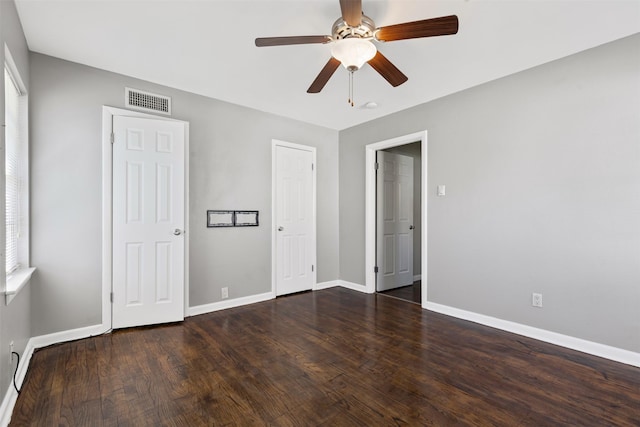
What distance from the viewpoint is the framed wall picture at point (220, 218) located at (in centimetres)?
356

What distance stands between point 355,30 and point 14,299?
284cm

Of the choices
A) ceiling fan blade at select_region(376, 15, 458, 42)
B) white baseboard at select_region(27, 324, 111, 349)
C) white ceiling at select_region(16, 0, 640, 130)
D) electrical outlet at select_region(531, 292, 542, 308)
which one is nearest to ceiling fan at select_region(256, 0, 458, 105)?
ceiling fan blade at select_region(376, 15, 458, 42)

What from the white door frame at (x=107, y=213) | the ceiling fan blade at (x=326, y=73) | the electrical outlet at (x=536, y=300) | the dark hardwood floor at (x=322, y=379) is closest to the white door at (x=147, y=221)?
the white door frame at (x=107, y=213)

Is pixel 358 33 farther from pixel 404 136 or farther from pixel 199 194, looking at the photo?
pixel 199 194

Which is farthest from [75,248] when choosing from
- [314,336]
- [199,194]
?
[314,336]

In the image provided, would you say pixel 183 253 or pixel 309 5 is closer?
pixel 309 5

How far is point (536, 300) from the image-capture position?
9.17ft

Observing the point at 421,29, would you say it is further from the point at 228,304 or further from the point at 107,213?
the point at 228,304

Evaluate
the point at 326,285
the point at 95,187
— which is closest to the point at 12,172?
the point at 95,187

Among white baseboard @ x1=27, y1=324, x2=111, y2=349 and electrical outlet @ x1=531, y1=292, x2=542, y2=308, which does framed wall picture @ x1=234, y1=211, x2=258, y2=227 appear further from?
electrical outlet @ x1=531, y1=292, x2=542, y2=308

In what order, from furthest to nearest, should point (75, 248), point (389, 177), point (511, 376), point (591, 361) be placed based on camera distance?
1. point (389, 177)
2. point (75, 248)
3. point (591, 361)
4. point (511, 376)

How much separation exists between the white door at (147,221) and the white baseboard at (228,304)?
20 cm

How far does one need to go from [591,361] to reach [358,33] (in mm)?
3023

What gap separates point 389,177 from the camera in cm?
465
